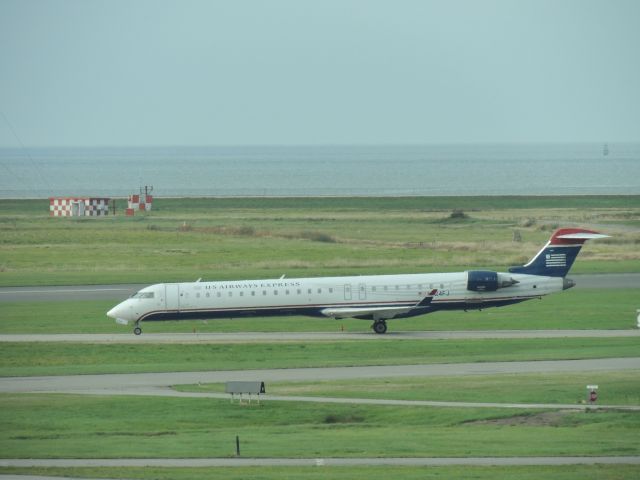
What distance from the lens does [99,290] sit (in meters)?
73.4

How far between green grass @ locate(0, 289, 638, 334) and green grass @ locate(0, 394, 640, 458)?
1929 centimetres

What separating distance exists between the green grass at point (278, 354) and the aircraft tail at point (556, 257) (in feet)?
19.1

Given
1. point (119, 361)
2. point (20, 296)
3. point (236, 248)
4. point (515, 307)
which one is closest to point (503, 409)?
point (119, 361)

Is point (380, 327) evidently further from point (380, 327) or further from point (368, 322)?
point (368, 322)

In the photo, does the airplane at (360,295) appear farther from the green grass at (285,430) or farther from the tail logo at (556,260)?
the green grass at (285,430)

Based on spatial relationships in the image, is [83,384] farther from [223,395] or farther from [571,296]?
[571,296]

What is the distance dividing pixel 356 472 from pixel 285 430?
6.74 meters

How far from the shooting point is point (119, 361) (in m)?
48.7

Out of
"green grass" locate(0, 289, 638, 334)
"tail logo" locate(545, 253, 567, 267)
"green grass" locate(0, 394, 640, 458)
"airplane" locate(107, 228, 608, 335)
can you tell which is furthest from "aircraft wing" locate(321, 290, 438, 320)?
"green grass" locate(0, 394, 640, 458)

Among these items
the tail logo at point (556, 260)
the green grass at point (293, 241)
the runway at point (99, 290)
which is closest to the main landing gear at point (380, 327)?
the tail logo at point (556, 260)

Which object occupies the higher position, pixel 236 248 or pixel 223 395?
pixel 236 248

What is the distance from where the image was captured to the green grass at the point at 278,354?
153 ft

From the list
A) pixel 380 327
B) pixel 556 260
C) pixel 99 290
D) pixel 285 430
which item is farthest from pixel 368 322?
pixel 285 430

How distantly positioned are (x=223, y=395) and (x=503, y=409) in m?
9.79
